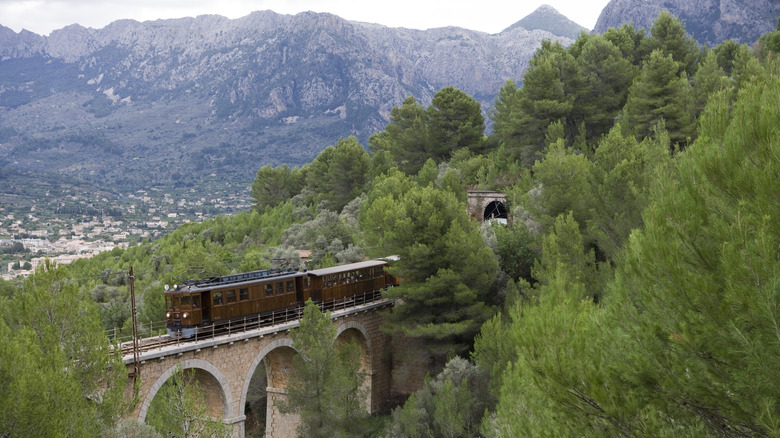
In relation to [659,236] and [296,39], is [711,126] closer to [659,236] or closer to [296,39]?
[659,236]

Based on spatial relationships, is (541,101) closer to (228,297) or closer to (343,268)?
(343,268)

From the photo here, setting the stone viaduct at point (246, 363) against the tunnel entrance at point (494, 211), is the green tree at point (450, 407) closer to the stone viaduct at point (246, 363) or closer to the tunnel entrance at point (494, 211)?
the stone viaduct at point (246, 363)

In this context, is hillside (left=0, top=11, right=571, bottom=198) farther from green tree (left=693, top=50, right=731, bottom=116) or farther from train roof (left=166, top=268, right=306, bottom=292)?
train roof (left=166, top=268, right=306, bottom=292)

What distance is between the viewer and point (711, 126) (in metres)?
7.20

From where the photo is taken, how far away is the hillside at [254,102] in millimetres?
146625

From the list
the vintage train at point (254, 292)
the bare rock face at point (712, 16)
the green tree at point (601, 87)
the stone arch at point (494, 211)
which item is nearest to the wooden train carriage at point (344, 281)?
the vintage train at point (254, 292)

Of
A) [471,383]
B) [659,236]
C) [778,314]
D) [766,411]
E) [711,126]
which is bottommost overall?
[471,383]

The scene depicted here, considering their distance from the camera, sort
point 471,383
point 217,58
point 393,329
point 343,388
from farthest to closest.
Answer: point 217,58, point 393,329, point 471,383, point 343,388

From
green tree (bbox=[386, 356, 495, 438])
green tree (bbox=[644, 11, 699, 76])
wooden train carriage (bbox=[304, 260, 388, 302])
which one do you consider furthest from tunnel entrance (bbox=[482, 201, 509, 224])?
green tree (bbox=[386, 356, 495, 438])

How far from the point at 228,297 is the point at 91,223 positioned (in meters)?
94.4

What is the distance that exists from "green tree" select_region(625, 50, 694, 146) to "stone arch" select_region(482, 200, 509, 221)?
355 inches

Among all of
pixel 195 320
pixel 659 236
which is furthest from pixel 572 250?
pixel 659 236

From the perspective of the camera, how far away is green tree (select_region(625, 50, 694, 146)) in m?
29.4

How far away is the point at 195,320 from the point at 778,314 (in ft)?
60.8
